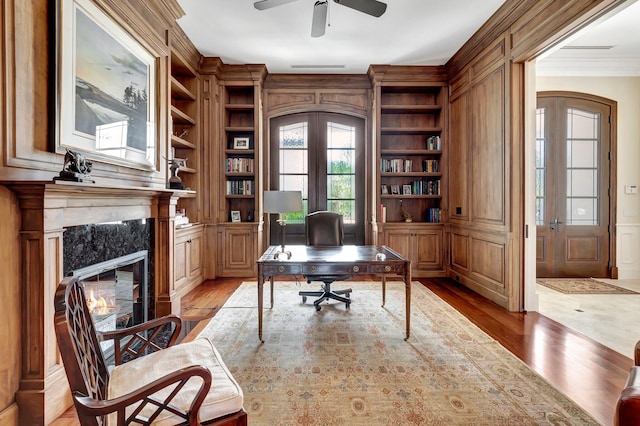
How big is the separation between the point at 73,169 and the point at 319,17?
241 cm

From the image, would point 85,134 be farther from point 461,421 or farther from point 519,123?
point 519,123

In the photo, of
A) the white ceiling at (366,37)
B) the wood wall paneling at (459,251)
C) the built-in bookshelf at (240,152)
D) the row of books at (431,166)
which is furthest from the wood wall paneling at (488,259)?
the built-in bookshelf at (240,152)

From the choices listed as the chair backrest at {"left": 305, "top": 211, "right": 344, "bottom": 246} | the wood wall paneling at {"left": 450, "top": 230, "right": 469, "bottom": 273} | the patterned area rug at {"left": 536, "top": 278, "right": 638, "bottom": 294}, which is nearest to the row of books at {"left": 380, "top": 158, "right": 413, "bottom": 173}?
the wood wall paneling at {"left": 450, "top": 230, "right": 469, "bottom": 273}

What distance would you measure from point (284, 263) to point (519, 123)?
296 centimetres

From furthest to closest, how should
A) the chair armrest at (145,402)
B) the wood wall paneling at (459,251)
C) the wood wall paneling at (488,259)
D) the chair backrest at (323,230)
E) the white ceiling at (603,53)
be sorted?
the wood wall paneling at (459,251) → the chair backrest at (323,230) → the white ceiling at (603,53) → the wood wall paneling at (488,259) → the chair armrest at (145,402)

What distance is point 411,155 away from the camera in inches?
217

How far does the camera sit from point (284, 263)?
9.02 ft

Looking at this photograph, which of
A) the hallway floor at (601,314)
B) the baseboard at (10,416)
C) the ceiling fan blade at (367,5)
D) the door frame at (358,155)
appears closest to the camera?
the baseboard at (10,416)

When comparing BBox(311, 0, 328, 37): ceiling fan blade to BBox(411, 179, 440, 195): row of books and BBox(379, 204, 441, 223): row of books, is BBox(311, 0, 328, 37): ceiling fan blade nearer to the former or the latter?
BBox(379, 204, 441, 223): row of books

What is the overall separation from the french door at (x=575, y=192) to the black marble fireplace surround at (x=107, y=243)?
5534 millimetres

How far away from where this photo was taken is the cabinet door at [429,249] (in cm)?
521

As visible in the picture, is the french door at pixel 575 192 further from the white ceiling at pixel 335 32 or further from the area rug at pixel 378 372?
the area rug at pixel 378 372

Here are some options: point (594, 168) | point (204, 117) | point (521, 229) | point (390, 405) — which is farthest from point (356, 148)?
point (390, 405)

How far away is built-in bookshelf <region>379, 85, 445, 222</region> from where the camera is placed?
208 inches
